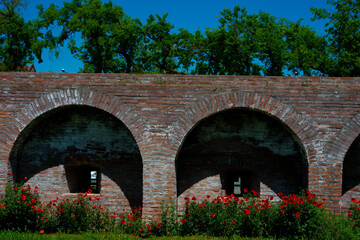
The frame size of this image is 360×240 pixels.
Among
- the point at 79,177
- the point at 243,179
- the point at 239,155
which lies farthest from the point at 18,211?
the point at 243,179

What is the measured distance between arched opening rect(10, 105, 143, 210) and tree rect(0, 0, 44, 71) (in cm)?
1638

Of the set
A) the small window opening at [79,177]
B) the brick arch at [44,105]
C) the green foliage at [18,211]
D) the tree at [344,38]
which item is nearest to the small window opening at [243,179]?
the small window opening at [79,177]

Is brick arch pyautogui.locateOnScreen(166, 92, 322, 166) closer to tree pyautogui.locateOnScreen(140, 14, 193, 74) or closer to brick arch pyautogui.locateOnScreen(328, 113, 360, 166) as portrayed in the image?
brick arch pyautogui.locateOnScreen(328, 113, 360, 166)

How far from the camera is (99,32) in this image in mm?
22609

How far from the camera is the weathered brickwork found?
7.12 m

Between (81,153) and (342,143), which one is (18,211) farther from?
(342,143)

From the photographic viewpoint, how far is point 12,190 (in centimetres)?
704

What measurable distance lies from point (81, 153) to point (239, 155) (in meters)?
3.90

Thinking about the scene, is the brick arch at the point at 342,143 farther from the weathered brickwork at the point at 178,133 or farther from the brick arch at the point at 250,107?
the brick arch at the point at 250,107

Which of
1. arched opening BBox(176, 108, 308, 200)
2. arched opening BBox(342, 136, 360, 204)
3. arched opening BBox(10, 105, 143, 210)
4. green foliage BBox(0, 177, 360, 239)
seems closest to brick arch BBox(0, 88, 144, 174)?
arched opening BBox(10, 105, 143, 210)

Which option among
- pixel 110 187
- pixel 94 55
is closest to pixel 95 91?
pixel 110 187

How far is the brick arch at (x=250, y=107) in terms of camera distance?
709cm

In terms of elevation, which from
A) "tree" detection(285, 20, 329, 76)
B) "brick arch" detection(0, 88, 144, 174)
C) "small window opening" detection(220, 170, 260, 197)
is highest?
"tree" detection(285, 20, 329, 76)

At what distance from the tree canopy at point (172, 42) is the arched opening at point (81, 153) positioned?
48.7 feet
